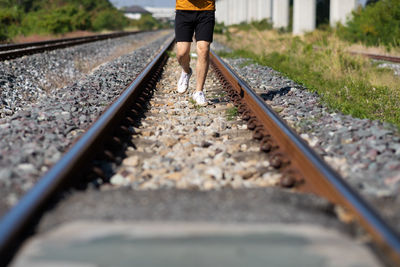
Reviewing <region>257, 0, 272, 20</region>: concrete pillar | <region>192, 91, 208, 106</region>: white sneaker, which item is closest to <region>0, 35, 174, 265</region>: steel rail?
<region>192, 91, 208, 106</region>: white sneaker

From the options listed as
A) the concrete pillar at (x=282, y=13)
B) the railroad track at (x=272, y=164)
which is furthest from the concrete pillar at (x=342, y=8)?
the railroad track at (x=272, y=164)

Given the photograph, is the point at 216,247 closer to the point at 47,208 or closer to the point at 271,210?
the point at 271,210

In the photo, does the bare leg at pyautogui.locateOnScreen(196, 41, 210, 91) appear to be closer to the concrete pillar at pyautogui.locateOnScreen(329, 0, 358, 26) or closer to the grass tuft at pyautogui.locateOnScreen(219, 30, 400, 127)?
the grass tuft at pyautogui.locateOnScreen(219, 30, 400, 127)

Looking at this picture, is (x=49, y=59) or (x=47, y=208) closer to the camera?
(x=47, y=208)

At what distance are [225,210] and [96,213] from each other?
0.64m

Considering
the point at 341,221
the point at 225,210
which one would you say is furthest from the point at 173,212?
the point at 341,221

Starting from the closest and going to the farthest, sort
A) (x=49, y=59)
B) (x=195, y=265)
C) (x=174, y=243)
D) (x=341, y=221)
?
(x=195, y=265)
(x=174, y=243)
(x=341, y=221)
(x=49, y=59)

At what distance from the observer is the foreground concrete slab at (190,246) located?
1.91 meters

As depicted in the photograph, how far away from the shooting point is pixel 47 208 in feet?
7.95

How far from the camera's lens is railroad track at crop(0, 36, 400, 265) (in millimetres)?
2027

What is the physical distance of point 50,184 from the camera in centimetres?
253

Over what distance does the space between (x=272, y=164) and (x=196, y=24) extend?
3.09 meters

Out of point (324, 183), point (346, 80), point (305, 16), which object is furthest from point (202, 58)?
point (305, 16)

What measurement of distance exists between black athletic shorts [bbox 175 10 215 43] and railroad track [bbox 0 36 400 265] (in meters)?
1.04
